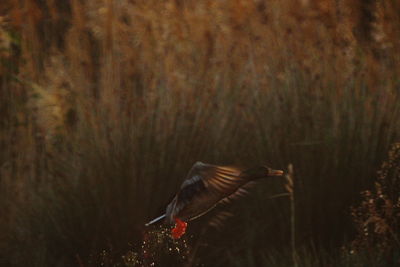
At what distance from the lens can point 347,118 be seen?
15.0 ft

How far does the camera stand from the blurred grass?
4387 millimetres

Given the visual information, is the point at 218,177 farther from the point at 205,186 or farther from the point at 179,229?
the point at 179,229

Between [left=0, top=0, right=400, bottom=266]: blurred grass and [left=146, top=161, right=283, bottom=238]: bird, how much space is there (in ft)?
0.95

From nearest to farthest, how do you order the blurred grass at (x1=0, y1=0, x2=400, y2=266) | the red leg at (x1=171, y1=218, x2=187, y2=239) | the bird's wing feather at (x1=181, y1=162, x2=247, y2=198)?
the bird's wing feather at (x1=181, y1=162, x2=247, y2=198) → the red leg at (x1=171, y1=218, x2=187, y2=239) → the blurred grass at (x1=0, y1=0, x2=400, y2=266)

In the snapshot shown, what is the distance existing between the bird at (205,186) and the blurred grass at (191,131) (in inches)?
11.4

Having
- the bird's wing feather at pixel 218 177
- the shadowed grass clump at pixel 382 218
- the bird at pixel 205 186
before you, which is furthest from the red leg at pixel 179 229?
the shadowed grass clump at pixel 382 218

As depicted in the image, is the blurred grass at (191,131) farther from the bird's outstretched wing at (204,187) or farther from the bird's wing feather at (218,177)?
the bird's wing feather at (218,177)

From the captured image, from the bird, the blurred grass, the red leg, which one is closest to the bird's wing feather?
the bird

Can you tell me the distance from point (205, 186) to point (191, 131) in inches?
39.0

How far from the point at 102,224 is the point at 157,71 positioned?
2.68ft

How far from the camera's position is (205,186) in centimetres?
354

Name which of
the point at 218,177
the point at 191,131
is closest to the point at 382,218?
the point at 191,131

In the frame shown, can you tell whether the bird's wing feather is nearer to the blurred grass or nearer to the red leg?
the red leg

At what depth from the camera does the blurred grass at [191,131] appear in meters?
4.39
